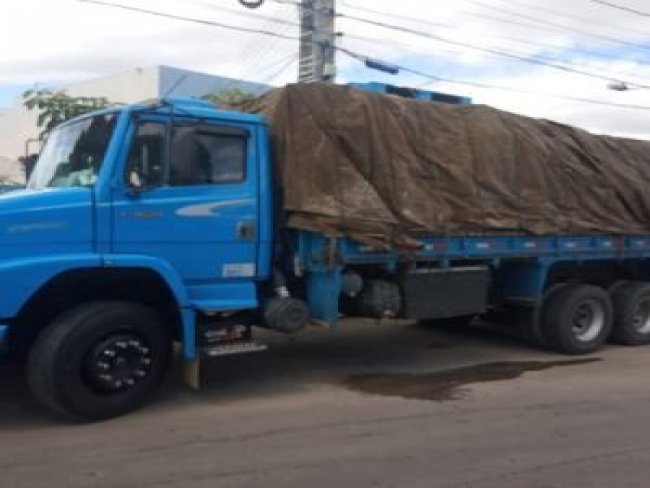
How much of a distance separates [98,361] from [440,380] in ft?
12.5

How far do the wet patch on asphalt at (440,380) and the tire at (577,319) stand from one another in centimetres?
41

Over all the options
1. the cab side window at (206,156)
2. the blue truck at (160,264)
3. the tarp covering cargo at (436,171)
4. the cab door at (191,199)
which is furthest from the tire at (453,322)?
the cab side window at (206,156)

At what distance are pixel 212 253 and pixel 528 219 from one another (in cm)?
420

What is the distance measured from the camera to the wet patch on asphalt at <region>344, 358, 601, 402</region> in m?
8.84

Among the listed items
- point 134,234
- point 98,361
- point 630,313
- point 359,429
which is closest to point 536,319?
point 630,313

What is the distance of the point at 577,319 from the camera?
37.7ft

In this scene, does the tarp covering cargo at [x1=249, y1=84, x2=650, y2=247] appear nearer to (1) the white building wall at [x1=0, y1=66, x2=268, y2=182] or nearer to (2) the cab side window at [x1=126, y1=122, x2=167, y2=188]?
(2) the cab side window at [x1=126, y1=122, x2=167, y2=188]

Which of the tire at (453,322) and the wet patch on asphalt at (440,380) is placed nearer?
the wet patch on asphalt at (440,380)

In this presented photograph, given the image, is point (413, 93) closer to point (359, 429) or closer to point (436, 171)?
point (436, 171)

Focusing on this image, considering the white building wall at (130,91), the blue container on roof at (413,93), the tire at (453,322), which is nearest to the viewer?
the blue container on roof at (413,93)

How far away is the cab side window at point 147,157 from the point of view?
7.84m

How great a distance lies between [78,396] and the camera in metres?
7.30

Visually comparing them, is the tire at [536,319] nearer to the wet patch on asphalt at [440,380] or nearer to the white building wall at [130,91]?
the wet patch on asphalt at [440,380]

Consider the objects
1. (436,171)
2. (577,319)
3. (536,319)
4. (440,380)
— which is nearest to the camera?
(440,380)
